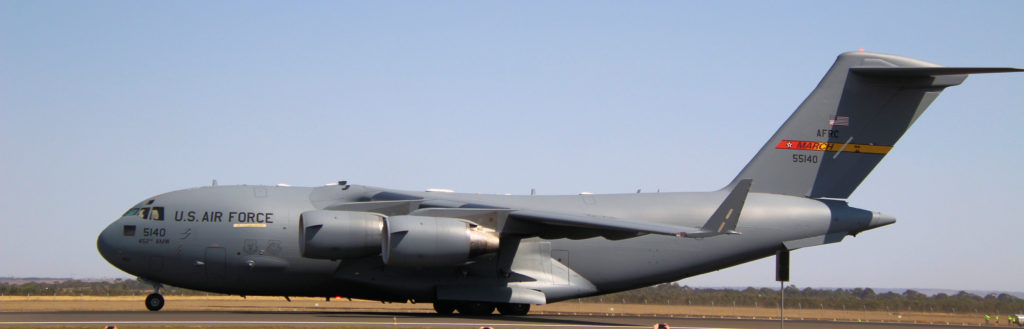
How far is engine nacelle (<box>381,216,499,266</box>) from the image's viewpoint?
14.6 m

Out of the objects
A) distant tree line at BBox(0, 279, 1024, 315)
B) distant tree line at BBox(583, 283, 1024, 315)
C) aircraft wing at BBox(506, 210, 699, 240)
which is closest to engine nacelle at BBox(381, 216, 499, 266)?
aircraft wing at BBox(506, 210, 699, 240)

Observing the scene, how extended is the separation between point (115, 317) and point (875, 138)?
13436 millimetres

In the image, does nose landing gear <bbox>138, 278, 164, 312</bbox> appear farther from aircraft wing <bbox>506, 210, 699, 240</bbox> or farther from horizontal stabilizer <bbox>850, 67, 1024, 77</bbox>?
horizontal stabilizer <bbox>850, 67, 1024, 77</bbox>

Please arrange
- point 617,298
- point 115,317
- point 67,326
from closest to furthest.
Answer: point 67,326 → point 115,317 → point 617,298

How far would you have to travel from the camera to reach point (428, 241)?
48.1 feet

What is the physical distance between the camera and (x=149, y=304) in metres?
16.4

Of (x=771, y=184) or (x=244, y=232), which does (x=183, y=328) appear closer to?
(x=244, y=232)

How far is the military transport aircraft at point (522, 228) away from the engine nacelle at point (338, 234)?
0.07 ft

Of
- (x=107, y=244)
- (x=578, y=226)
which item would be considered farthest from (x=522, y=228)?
(x=107, y=244)

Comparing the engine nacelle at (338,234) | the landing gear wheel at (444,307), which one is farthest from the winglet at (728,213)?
the landing gear wheel at (444,307)

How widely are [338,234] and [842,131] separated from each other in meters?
9.67

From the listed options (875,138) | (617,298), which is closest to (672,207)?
(875,138)

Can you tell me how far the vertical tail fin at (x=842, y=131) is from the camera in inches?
735

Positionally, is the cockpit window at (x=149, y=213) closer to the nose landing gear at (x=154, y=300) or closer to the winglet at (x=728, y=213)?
the nose landing gear at (x=154, y=300)
